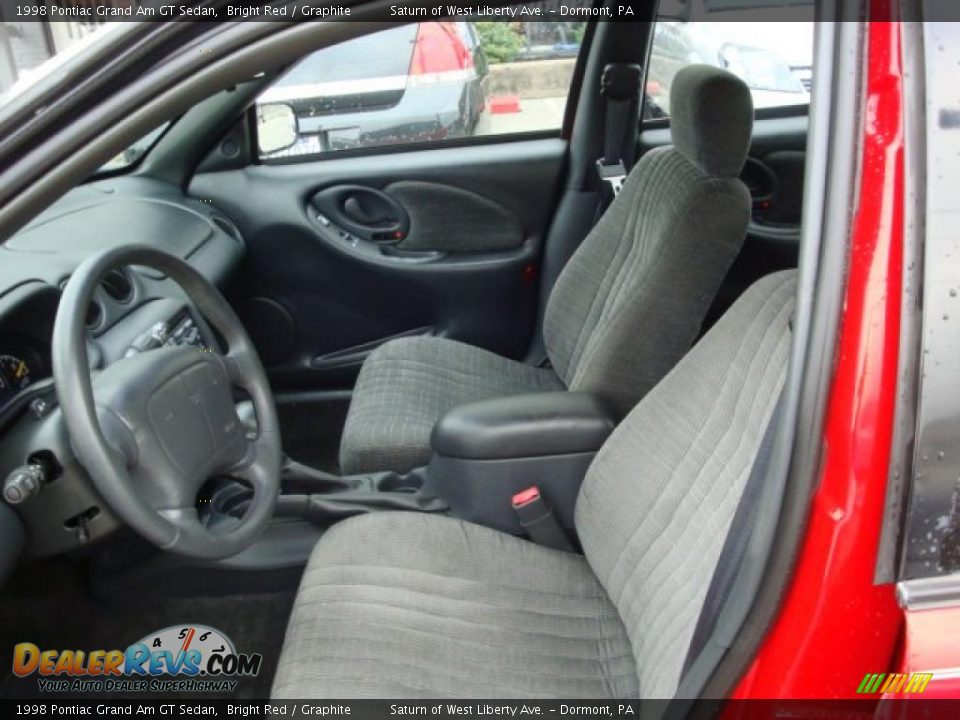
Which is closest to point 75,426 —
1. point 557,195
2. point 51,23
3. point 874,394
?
point 874,394

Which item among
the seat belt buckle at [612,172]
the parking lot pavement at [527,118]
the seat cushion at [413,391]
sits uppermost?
the parking lot pavement at [527,118]

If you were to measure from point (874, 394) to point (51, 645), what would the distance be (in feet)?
5.27

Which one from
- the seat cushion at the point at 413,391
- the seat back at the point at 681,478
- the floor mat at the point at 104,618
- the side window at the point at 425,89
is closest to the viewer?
the seat back at the point at 681,478

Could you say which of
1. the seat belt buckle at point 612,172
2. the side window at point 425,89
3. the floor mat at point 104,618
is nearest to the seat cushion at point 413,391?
the floor mat at point 104,618

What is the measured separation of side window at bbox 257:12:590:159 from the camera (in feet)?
8.22

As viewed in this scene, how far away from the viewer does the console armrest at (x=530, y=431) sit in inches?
64.0

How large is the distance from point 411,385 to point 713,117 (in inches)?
36.0

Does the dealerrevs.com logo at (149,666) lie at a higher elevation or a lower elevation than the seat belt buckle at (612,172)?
lower

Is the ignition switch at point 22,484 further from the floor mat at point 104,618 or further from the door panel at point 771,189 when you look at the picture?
the door panel at point 771,189

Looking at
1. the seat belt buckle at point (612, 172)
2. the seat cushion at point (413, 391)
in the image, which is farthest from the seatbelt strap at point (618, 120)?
the seat cushion at point (413, 391)

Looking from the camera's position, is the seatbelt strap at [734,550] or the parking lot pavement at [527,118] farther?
the parking lot pavement at [527,118]

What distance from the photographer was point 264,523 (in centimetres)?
147

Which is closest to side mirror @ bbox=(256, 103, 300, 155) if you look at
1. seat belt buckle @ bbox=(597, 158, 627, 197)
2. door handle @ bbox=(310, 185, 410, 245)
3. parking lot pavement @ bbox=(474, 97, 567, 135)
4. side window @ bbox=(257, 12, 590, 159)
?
side window @ bbox=(257, 12, 590, 159)

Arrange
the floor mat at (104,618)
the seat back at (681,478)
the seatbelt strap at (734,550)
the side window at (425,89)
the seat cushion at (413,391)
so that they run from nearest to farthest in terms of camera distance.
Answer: the seatbelt strap at (734,550)
the seat back at (681,478)
the floor mat at (104,618)
the seat cushion at (413,391)
the side window at (425,89)
